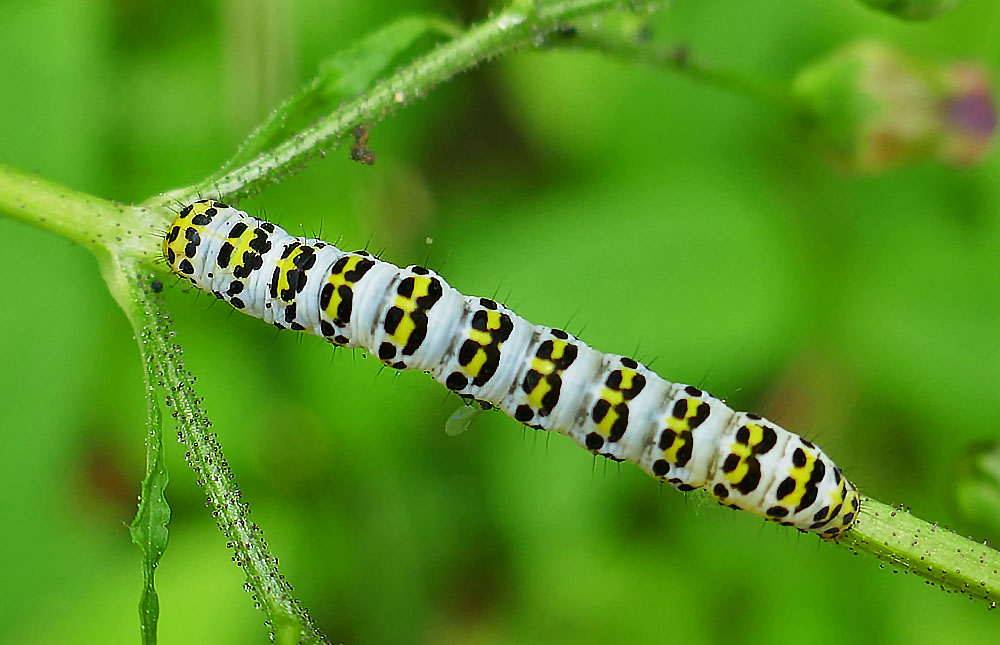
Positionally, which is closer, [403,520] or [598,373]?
[598,373]

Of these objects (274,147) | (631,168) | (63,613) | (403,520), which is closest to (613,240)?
(631,168)

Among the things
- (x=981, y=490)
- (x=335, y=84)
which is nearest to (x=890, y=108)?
(x=981, y=490)

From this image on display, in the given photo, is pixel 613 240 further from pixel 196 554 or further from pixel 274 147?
pixel 196 554

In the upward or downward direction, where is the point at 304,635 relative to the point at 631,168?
downward

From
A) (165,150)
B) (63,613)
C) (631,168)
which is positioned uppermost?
(631,168)

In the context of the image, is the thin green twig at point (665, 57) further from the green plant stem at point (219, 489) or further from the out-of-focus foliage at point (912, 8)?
the green plant stem at point (219, 489)

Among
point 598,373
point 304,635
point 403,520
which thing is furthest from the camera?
point 403,520
